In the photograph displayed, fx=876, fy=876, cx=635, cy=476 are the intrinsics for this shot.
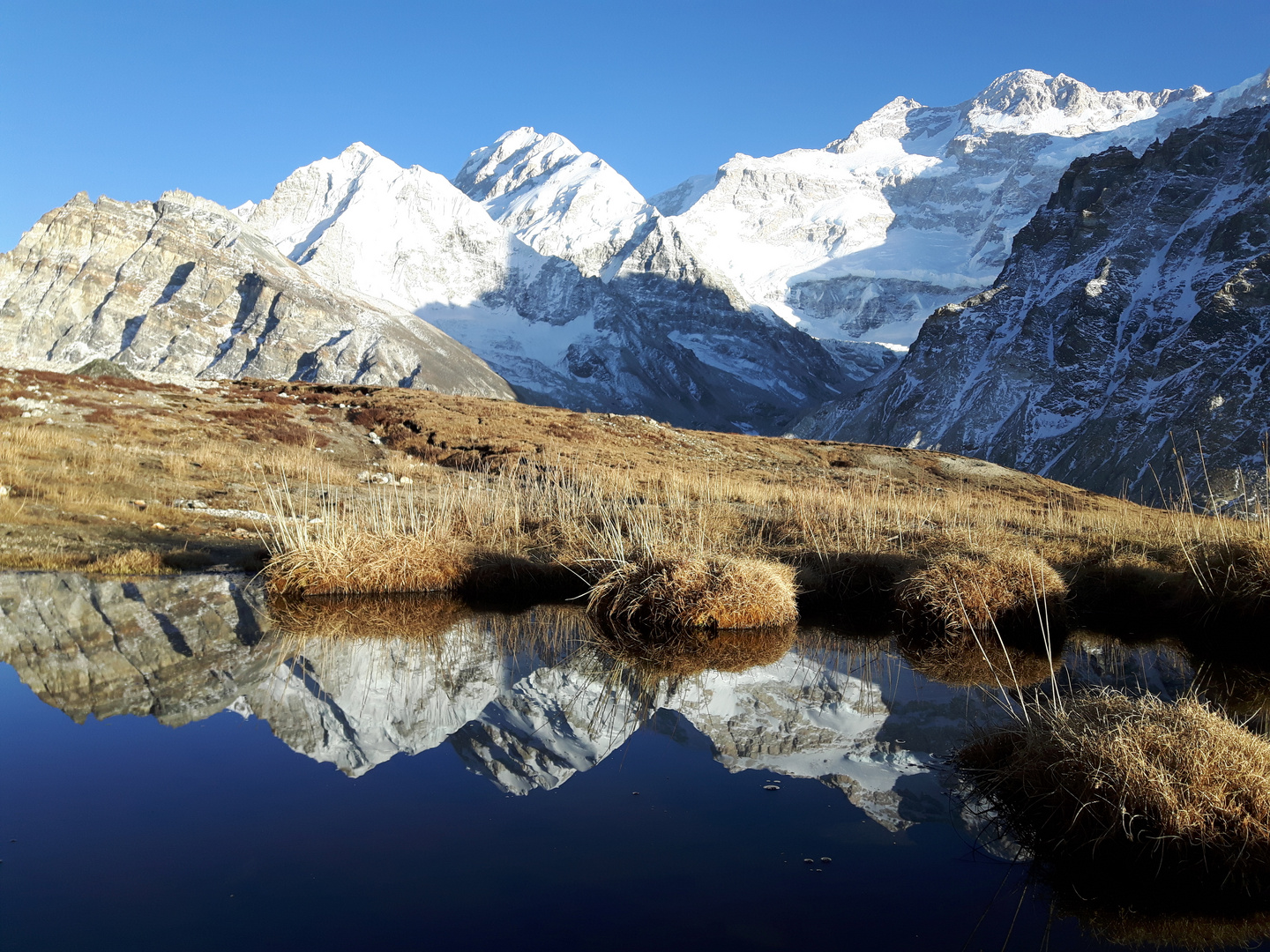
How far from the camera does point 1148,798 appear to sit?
5.82 meters

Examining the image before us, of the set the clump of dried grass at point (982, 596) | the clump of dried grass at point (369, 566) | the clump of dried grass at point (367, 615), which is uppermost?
the clump of dried grass at point (369, 566)

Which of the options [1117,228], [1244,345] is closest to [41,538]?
[1244,345]

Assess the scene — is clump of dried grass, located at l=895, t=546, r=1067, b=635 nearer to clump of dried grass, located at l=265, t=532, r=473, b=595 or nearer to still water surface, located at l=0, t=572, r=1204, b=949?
still water surface, located at l=0, t=572, r=1204, b=949

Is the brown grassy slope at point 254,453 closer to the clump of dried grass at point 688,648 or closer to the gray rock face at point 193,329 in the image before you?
the clump of dried grass at point 688,648

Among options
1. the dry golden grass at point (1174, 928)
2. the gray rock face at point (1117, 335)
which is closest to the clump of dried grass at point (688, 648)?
the dry golden grass at point (1174, 928)

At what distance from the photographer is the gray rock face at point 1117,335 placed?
120 metres

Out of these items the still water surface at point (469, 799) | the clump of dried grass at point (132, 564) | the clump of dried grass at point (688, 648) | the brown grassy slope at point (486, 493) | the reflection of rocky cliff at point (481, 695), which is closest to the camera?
the still water surface at point (469, 799)

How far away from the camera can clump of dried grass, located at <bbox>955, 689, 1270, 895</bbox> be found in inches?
220

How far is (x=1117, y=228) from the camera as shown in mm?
167125

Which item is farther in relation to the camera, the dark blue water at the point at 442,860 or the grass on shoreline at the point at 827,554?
the grass on shoreline at the point at 827,554

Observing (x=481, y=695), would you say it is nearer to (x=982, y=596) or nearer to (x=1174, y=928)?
(x=1174, y=928)

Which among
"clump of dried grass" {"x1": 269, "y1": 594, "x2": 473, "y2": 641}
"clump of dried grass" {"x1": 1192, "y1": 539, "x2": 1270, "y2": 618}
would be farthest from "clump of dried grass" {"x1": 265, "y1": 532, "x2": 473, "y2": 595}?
"clump of dried grass" {"x1": 1192, "y1": 539, "x2": 1270, "y2": 618}

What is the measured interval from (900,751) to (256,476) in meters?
18.7

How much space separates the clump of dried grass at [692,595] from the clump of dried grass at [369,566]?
2.86 metres
